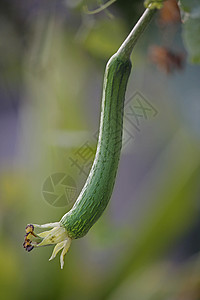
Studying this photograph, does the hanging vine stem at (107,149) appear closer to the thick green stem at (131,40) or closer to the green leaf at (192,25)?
the thick green stem at (131,40)

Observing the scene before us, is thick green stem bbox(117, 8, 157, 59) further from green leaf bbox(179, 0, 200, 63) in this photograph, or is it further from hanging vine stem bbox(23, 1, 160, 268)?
green leaf bbox(179, 0, 200, 63)

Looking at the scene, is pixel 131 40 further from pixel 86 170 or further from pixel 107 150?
pixel 86 170

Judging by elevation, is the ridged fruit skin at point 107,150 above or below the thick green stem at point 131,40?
below

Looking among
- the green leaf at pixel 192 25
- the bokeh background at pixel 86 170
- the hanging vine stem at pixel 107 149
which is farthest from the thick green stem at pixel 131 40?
the bokeh background at pixel 86 170

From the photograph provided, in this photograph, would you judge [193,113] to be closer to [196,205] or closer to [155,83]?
[155,83]

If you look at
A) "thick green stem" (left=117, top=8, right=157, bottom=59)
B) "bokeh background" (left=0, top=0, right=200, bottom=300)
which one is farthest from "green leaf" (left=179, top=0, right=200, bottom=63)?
"bokeh background" (left=0, top=0, right=200, bottom=300)
